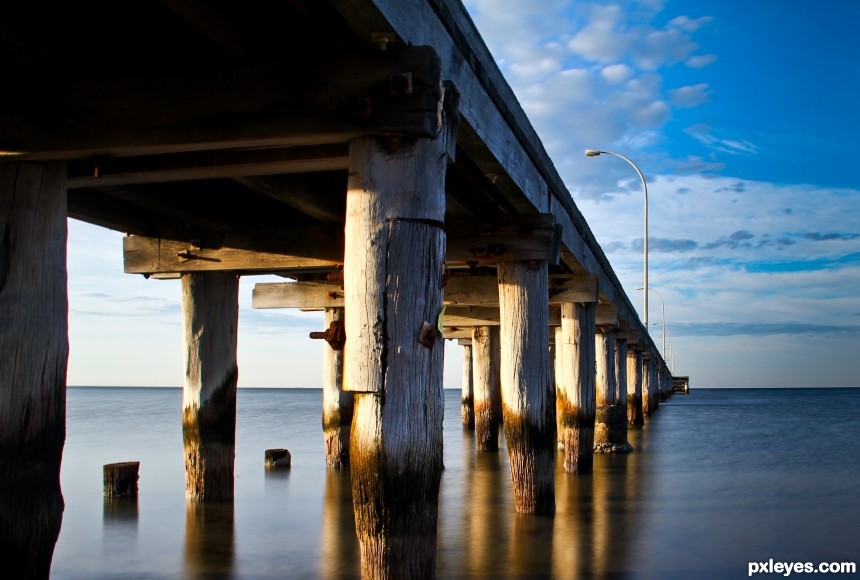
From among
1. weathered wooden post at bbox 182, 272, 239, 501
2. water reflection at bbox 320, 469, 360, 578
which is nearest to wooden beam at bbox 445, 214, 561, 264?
weathered wooden post at bbox 182, 272, 239, 501

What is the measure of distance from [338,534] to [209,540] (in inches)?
49.2

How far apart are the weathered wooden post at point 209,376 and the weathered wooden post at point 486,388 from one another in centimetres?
882

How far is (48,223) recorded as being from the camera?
16.3ft

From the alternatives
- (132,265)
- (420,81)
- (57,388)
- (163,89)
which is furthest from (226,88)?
(132,265)

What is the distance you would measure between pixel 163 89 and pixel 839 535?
7.96 metres

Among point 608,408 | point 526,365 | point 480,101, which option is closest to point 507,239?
point 526,365

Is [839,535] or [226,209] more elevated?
[226,209]

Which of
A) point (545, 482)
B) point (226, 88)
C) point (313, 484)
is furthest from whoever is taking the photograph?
point (313, 484)

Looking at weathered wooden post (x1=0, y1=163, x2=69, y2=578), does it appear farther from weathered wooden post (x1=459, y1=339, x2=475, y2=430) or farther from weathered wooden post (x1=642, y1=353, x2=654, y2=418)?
weathered wooden post (x1=642, y1=353, x2=654, y2=418)

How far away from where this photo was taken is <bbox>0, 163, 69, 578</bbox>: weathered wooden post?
464 cm

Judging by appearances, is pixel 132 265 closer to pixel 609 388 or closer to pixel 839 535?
pixel 839 535

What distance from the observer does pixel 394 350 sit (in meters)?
4.11

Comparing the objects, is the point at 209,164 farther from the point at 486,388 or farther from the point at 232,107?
the point at 486,388

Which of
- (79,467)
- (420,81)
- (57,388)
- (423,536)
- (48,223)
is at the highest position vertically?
(420,81)
